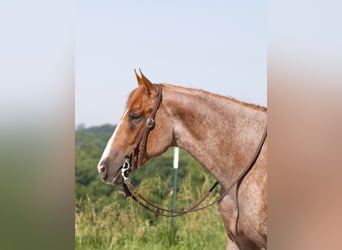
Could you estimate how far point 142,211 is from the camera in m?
2.53

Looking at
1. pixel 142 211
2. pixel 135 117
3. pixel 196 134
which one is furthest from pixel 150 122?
pixel 142 211

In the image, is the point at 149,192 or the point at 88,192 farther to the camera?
the point at 149,192

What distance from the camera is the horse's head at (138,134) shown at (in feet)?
6.64

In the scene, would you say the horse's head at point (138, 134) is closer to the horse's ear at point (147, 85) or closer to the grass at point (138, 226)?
the horse's ear at point (147, 85)

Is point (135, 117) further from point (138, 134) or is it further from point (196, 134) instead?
point (196, 134)

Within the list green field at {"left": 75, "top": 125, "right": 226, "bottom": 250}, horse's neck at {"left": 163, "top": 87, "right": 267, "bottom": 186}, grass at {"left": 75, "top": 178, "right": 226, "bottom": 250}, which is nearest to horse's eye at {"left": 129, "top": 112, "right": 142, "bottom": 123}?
horse's neck at {"left": 163, "top": 87, "right": 267, "bottom": 186}

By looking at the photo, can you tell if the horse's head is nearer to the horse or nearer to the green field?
the horse

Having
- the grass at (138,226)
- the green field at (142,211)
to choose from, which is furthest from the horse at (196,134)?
the grass at (138,226)
